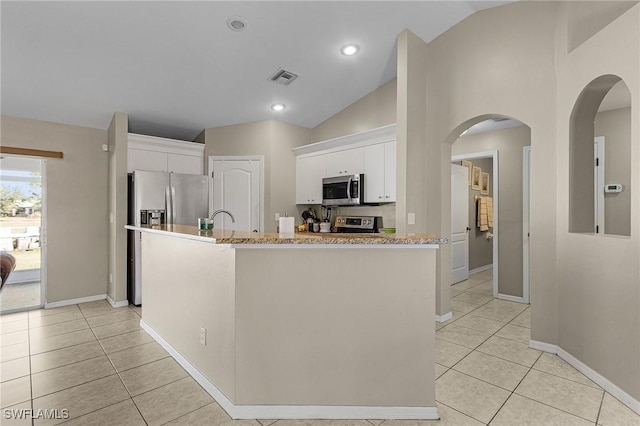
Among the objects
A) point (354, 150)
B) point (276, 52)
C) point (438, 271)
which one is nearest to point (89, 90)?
point (276, 52)

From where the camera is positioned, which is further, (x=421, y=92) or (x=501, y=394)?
(x=421, y=92)

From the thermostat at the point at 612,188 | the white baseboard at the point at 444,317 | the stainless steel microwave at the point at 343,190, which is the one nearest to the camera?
the white baseboard at the point at 444,317

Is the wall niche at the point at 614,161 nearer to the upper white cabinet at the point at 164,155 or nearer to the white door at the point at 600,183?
the white door at the point at 600,183

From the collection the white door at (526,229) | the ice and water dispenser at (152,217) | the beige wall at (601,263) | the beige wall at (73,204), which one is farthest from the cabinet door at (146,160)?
the white door at (526,229)

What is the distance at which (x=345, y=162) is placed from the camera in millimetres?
4273

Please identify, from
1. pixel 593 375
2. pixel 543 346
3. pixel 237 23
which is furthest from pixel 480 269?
pixel 237 23

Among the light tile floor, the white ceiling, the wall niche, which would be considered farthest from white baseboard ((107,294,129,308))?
the wall niche

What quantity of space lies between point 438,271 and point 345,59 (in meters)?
2.54

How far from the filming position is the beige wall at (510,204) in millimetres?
4473

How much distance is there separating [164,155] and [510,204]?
4.97 metres

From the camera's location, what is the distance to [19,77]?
10.5ft

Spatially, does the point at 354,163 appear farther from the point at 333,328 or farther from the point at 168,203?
the point at 333,328

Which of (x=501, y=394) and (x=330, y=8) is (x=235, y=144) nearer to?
(x=330, y=8)

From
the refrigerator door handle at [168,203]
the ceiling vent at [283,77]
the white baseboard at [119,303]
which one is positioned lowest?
the white baseboard at [119,303]
